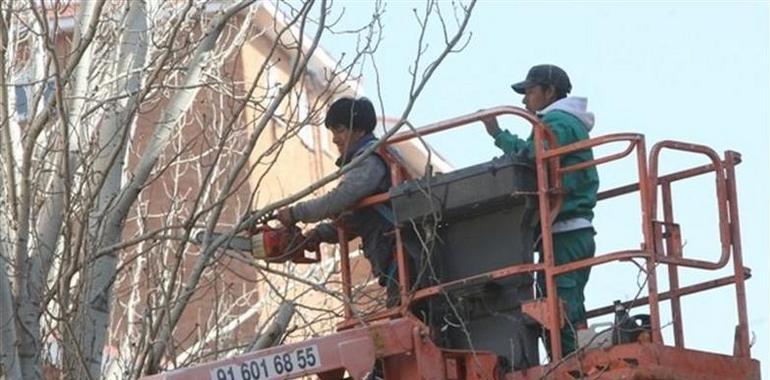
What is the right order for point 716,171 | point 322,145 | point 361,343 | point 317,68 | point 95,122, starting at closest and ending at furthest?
point 361,343, point 716,171, point 95,122, point 317,68, point 322,145

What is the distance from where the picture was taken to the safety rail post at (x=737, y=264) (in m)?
10.9

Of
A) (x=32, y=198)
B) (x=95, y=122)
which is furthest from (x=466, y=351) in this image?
(x=95, y=122)

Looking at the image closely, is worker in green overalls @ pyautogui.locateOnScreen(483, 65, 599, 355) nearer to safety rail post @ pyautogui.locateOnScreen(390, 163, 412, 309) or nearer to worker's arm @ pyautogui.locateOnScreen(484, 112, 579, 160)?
worker's arm @ pyautogui.locateOnScreen(484, 112, 579, 160)

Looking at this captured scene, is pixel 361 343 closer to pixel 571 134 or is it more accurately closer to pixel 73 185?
pixel 571 134

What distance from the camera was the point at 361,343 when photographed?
34.6 feet

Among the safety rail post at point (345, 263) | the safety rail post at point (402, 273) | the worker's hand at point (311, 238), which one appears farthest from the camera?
the worker's hand at point (311, 238)

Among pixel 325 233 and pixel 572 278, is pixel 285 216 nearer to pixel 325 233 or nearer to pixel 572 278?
pixel 325 233

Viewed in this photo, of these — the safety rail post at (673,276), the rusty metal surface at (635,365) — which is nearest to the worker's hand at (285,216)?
the rusty metal surface at (635,365)

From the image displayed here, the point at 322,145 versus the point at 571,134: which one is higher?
the point at 322,145

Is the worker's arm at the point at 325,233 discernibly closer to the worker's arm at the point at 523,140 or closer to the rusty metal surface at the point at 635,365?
the worker's arm at the point at 523,140

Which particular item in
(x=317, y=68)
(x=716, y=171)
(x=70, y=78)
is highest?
(x=317, y=68)

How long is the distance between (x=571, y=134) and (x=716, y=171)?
755 mm

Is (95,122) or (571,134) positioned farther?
(95,122)

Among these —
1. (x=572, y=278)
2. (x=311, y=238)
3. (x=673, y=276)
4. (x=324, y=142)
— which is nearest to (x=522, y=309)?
(x=572, y=278)
